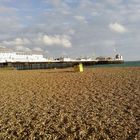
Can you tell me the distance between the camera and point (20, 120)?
1020 centimetres

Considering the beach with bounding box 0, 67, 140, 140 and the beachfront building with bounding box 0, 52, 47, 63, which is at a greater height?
the beachfront building with bounding box 0, 52, 47, 63

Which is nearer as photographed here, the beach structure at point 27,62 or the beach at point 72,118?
the beach at point 72,118

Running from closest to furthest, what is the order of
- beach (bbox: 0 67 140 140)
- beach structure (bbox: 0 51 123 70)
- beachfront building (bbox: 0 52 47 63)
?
1. beach (bbox: 0 67 140 140)
2. beach structure (bbox: 0 51 123 70)
3. beachfront building (bbox: 0 52 47 63)

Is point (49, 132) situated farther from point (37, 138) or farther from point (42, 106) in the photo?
point (42, 106)

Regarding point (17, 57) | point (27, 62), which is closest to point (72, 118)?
point (27, 62)

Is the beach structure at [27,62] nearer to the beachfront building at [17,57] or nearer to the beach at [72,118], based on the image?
the beachfront building at [17,57]

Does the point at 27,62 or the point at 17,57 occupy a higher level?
the point at 17,57

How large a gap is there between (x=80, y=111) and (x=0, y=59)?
7164 cm

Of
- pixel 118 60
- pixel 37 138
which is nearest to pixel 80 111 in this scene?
pixel 37 138

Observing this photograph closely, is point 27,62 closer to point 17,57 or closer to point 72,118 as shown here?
point 17,57

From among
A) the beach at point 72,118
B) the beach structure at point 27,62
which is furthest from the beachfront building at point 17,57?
the beach at point 72,118

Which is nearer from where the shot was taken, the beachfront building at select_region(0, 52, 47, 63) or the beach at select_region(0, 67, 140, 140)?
the beach at select_region(0, 67, 140, 140)

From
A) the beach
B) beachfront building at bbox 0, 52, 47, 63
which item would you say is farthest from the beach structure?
the beach

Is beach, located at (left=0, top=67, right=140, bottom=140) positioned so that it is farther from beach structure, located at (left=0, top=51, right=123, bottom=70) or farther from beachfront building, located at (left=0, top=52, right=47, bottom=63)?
beachfront building, located at (left=0, top=52, right=47, bottom=63)
